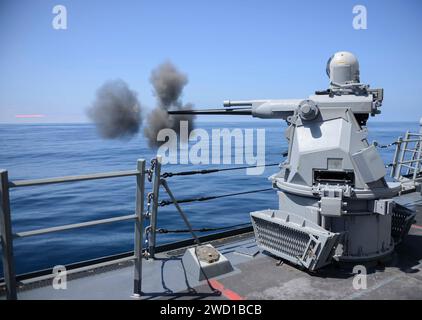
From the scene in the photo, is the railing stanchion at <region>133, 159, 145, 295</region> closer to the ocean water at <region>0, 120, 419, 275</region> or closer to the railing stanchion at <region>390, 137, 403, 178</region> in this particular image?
the ocean water at <region>0, 120, 419, 275</region>

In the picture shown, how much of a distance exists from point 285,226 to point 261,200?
9.90 meters

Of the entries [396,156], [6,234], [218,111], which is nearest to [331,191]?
[218,111]

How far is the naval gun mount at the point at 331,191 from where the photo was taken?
12.2 feet

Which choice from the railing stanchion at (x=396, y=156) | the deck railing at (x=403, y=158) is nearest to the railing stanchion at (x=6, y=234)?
the deck railing at (x=403, y=158)

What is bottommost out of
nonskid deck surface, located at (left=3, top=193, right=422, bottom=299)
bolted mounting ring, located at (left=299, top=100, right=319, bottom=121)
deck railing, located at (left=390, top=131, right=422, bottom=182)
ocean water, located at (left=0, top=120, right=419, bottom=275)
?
ocean water, located at (left=0, top=120, right=419, bottom=275)

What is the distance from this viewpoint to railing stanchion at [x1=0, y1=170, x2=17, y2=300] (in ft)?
7.86

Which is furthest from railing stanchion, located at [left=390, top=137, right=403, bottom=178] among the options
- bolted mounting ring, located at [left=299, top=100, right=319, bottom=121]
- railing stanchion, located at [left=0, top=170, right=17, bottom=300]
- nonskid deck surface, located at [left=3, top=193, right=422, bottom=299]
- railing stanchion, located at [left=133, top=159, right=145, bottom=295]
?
railing stanchion, located at [left=0, top=170, right=17, bottom=300]

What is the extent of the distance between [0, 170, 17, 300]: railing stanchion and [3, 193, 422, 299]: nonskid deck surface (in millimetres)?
583

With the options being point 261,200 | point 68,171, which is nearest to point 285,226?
point 261,200

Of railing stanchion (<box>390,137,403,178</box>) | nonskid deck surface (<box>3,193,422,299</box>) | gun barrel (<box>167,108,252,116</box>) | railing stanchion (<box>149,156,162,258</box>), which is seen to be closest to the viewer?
nonskid deck surface (<box>3,193,422,299</box>)

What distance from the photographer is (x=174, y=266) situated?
3936 millimetres

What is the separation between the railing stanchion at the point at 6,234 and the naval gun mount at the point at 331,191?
8.41 feet

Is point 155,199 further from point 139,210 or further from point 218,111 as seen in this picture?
point 218,111
